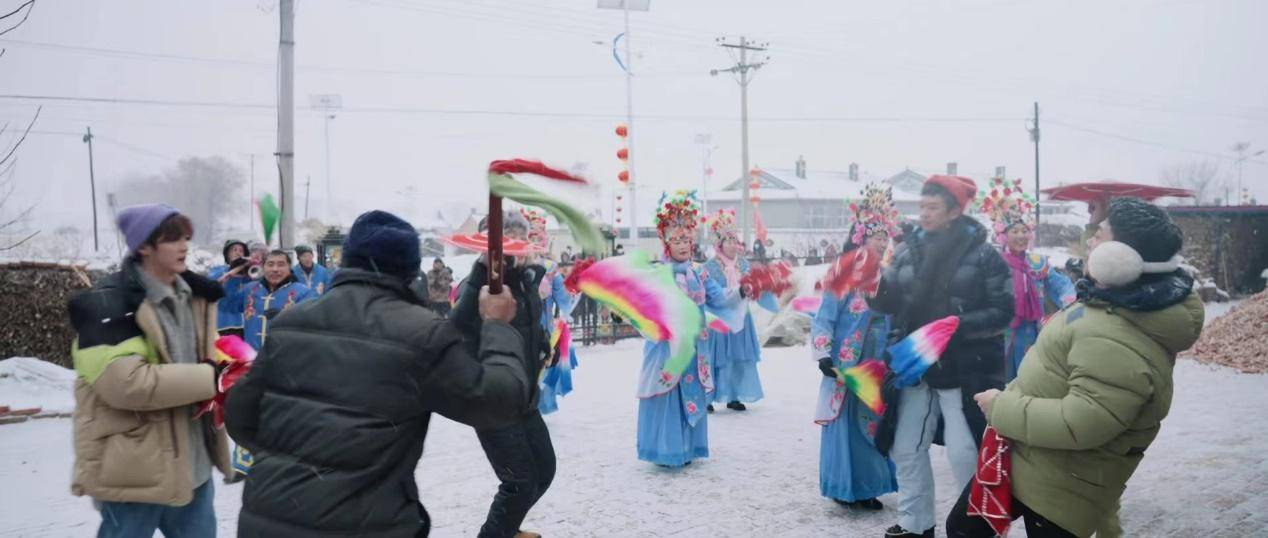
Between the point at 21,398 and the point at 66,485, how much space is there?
3753 millimetres

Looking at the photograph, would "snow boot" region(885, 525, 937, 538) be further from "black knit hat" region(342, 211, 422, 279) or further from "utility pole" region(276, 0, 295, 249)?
"utility pole" region(276, 0, 295, 249)

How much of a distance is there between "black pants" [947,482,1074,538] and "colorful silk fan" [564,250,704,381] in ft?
6.53

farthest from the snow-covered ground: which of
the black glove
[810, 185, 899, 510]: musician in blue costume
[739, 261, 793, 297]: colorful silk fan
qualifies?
[739, 261, 793, 297]: colorful silk fan

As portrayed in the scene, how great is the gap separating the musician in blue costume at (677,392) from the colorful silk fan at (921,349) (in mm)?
1946

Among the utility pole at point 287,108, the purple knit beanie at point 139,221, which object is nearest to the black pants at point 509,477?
the purple knit beanie at point 139,221

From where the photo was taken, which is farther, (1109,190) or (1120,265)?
(1109,190)

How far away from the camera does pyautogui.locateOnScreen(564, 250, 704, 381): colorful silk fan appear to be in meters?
4.52

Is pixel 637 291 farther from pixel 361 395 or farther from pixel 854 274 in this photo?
pixel 361 395

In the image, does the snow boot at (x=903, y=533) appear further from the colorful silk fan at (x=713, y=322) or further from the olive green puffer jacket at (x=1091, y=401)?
the colorful silk fan at (x=713, y=322)

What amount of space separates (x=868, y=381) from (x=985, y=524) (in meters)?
1.78

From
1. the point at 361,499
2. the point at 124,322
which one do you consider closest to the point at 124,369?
the point at 124,322

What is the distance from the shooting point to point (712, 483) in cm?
609

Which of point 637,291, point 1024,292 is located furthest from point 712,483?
point 1024,292

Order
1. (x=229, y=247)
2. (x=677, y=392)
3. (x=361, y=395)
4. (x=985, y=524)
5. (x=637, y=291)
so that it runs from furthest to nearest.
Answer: (x=229, y=247)
(x=677, y=392)
(x=637, y=291)
(x=985, y=524)
(x=361, y=395)
